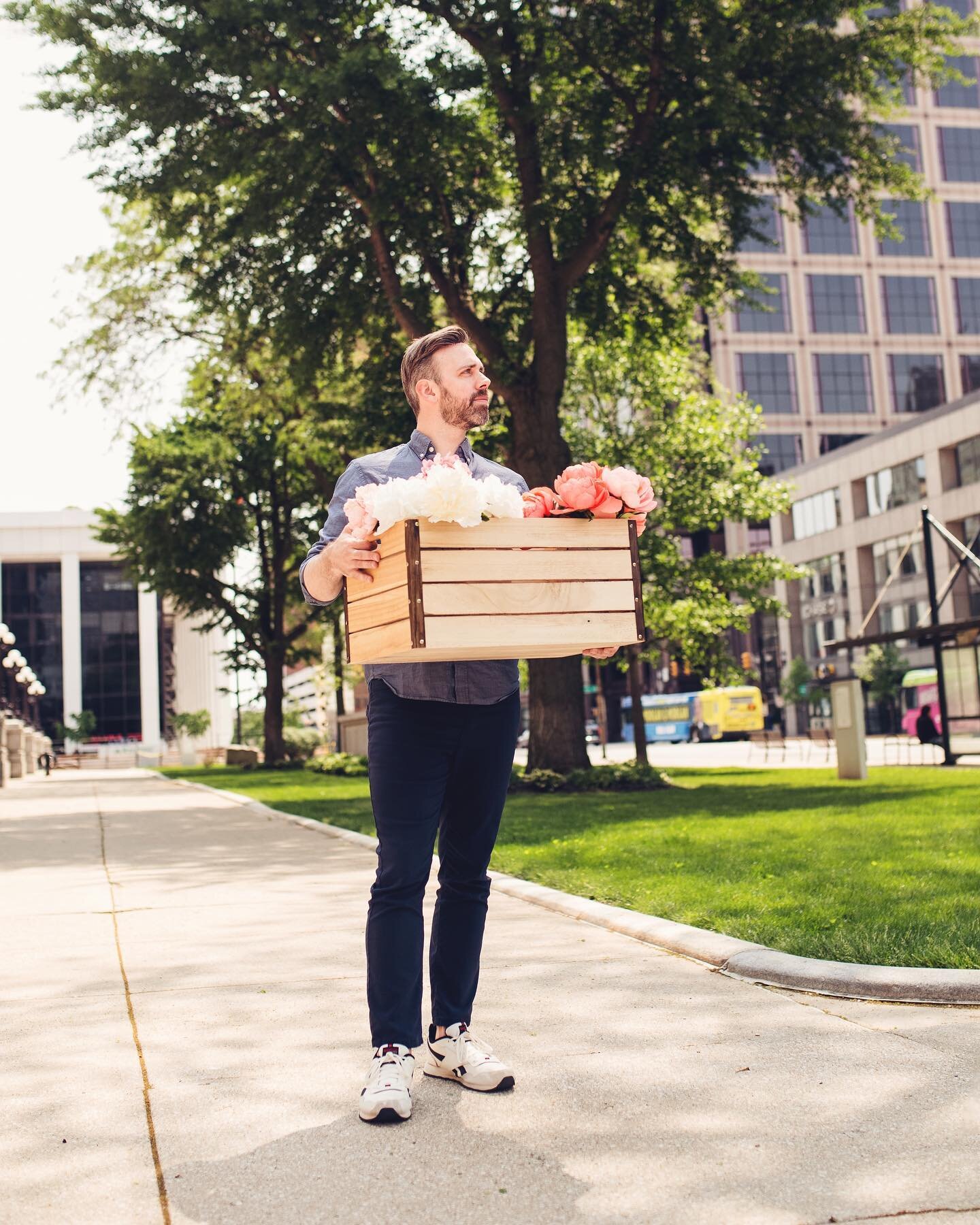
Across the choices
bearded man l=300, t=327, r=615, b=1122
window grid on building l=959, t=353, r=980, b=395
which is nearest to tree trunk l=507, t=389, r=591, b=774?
bearded man l=300, t=327, r=615, b=1122

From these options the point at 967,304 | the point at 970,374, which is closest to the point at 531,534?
the point at 970,374

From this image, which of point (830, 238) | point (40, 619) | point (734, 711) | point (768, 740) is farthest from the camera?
point (40, 619)

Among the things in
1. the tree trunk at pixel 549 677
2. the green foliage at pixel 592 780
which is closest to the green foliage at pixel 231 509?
the tree trunk at pixel 549 677

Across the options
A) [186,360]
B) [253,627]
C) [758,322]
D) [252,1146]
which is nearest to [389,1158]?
[252,1146]

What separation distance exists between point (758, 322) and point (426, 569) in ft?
252

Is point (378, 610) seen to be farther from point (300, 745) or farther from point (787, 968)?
point (300, 745)

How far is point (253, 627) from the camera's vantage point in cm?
3984

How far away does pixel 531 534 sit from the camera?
3.83 meters

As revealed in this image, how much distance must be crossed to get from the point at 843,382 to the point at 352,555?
78955 mm

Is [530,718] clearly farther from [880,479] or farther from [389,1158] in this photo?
[880,479]

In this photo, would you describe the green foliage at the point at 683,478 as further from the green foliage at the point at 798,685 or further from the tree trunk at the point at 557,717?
the green foliage at the point at 798,685

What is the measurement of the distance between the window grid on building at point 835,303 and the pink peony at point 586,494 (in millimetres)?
78222

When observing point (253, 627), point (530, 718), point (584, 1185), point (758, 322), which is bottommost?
point (584, 1185)

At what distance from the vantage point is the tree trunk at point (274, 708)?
1567 inches
